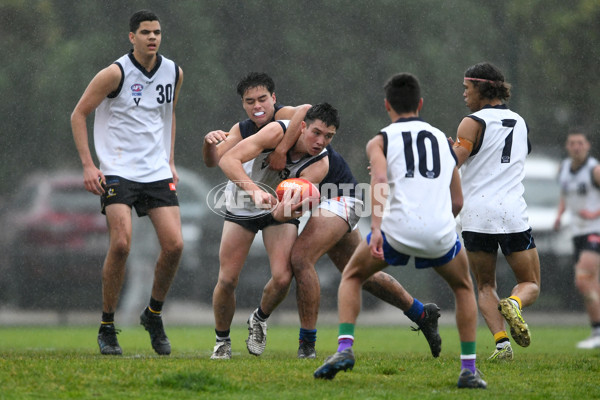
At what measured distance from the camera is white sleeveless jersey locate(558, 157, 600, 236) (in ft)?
34.7

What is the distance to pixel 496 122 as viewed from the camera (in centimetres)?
Result: 705

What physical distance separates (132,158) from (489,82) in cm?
266

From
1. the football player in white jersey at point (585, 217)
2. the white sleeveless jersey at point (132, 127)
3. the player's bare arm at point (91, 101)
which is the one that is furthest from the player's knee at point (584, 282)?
the player's bare arm at point (91, 101)

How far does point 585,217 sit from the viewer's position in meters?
10.6

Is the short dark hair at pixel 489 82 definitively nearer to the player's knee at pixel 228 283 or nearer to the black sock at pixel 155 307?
the player's knee at pixel 228 283

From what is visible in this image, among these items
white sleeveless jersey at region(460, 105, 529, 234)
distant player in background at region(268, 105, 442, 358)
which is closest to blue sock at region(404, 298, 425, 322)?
distant player in background at region(268, 105, 442, 358)

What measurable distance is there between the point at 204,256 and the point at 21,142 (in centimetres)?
277

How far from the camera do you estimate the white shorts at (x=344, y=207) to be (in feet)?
22.8

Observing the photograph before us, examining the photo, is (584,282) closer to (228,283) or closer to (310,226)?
(310,226)

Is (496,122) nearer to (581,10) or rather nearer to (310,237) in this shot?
(310,237)

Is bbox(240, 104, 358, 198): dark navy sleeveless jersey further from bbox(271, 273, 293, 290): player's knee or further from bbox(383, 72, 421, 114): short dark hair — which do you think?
bbox(383, 72, 421, 114): short dark hair

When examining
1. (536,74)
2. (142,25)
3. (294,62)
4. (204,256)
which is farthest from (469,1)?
(142,25)

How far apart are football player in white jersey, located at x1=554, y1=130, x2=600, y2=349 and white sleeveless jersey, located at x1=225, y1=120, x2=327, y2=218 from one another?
446 centimetres

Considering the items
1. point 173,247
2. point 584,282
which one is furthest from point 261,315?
point 584,282
